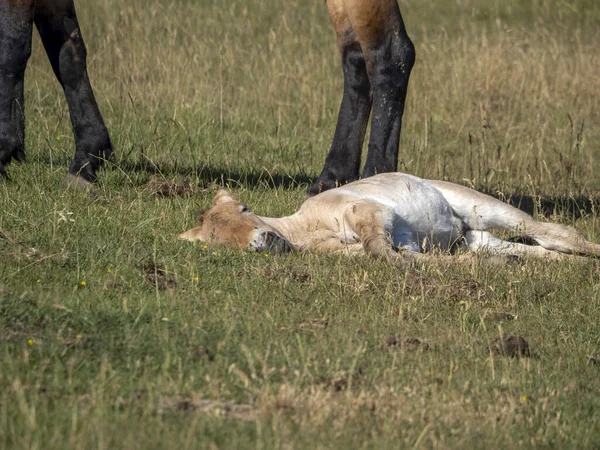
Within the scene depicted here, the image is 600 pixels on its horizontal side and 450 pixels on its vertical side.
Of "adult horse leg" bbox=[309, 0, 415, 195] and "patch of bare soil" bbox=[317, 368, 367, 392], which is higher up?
"adult horse leg" bbox=[309, 0, 415, 195]

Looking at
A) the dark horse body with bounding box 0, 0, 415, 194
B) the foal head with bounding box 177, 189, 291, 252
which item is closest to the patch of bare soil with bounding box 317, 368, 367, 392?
the foal head with bounding box 177, 189, 291, 252

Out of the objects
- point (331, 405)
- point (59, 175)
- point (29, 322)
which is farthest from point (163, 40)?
point (331, 405)

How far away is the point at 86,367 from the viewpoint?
3.46 meters

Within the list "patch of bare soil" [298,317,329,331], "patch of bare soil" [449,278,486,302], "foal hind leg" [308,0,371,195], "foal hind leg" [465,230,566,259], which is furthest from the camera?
"foal hind leg" [308,0,371,195]

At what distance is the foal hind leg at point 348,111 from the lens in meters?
6.83

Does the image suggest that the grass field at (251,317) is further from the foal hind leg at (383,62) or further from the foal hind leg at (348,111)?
the foal hind leg at (383,62)

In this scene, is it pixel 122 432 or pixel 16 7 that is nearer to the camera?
pixel 122 432

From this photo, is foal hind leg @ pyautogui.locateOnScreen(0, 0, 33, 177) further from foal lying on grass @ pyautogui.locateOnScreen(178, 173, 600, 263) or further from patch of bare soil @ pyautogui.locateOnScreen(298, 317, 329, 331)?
patch of bare soil @ pyautogui.locateOnScreen(298, 317, 329, 331)

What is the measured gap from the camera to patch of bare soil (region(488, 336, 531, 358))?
4074 mm

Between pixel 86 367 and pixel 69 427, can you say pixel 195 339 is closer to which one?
pixel 86 367

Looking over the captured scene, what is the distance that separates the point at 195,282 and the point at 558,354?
1.82 meters

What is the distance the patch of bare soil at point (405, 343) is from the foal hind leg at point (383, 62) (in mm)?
2678

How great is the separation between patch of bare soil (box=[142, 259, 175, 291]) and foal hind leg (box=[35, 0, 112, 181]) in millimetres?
1773

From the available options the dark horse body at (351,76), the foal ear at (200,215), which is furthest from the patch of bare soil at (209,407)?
the dark horse body at (351,76)
